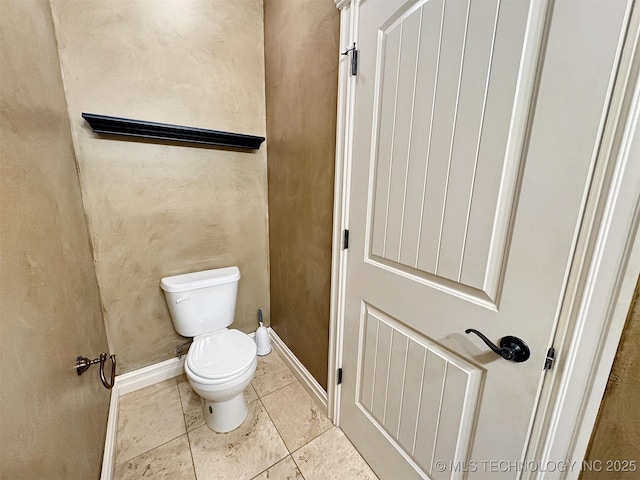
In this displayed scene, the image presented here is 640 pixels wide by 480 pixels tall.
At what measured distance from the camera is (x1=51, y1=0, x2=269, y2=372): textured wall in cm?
131

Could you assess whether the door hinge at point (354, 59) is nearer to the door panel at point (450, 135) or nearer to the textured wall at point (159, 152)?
the door panel at point (450, 135)

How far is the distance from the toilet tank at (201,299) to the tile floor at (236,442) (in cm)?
46

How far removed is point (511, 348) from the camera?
66 centimetres

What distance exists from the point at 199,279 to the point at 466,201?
151cm

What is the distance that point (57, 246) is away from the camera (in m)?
0.88

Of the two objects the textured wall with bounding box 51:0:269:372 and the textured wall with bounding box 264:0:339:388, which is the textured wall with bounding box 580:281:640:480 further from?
the textured wall with bounding box 51:0:269:372

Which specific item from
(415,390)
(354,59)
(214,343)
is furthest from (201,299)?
(354,59)

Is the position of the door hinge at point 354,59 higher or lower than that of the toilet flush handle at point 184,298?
higher

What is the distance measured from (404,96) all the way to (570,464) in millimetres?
1094

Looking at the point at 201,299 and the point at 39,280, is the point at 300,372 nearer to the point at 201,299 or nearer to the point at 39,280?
the point at 201,299

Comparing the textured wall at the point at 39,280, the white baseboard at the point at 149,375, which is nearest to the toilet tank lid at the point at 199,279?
the textured wall at the point at 39,280

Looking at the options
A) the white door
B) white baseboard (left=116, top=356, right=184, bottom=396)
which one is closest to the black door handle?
the white door

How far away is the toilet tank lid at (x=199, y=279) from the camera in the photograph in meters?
1.52

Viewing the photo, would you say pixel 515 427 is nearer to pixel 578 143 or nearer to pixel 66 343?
pixel 578 143
